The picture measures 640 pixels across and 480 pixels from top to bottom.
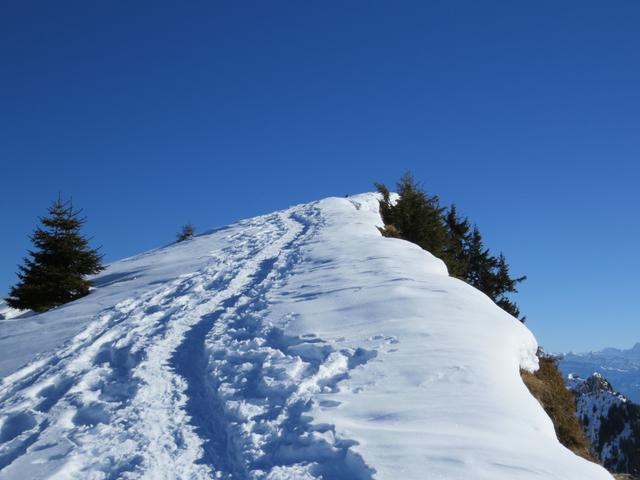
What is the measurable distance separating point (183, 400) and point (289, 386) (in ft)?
5.11

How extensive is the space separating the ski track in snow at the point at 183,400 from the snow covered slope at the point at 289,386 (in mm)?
28

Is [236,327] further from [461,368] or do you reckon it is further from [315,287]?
[461,368]

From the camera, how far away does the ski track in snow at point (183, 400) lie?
5.66m

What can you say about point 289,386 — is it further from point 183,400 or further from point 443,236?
point 443,236

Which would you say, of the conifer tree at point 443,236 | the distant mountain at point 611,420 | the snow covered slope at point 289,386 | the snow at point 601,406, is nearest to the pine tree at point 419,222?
the conifer tree at point 443,236

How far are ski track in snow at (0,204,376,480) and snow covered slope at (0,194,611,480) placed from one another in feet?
0.09

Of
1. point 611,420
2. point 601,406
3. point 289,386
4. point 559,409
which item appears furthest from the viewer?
point 601,406

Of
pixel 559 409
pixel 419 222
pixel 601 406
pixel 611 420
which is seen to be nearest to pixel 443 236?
pixel 419 222

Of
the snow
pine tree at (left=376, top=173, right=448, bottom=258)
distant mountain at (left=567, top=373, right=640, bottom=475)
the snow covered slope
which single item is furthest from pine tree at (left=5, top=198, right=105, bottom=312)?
the snow

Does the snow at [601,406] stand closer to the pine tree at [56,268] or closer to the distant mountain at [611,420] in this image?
the distant mountain at [611,420]

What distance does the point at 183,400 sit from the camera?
738 cm

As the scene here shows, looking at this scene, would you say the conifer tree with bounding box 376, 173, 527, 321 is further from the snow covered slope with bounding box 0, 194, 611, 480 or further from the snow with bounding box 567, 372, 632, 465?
the snow with bounding box 567, 372, 632, 465

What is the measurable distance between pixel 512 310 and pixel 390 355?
25.5 metres

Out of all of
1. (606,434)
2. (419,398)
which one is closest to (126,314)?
(419,398)
